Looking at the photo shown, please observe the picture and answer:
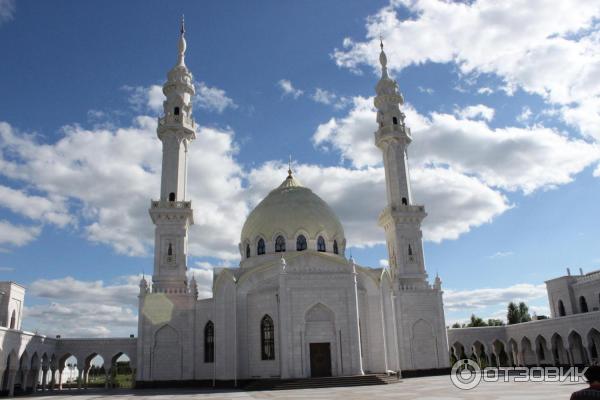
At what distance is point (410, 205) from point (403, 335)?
1121 centimetres

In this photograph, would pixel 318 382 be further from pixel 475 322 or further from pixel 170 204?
pixel 475 322

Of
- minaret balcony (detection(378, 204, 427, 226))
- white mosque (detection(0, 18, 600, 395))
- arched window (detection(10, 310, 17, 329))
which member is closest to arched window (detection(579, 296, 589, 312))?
white mosque (detection(0, 18, 600, 395))

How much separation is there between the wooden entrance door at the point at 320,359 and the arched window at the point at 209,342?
317 inches

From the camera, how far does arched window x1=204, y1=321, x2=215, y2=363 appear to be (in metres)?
36.8

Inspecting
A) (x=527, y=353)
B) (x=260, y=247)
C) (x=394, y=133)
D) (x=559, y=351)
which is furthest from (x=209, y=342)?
(x=527, y=353)

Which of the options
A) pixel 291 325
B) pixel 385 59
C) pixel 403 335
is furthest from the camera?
pixel 385 59

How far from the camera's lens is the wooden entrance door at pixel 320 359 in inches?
1303

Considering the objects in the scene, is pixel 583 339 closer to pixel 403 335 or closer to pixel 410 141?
pixel 403 335

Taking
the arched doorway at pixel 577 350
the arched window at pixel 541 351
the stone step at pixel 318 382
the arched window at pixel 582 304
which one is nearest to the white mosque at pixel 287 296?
the stone step at pixel 318 382

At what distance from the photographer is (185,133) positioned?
43219mm

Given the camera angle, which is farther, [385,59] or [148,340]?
[385,59]

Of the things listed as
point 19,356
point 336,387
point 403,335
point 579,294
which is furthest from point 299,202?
point 579,294

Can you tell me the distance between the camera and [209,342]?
122 ft

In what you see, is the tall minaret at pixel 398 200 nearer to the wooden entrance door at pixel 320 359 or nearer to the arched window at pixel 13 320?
the wooden entrance door at pixel 320 359
